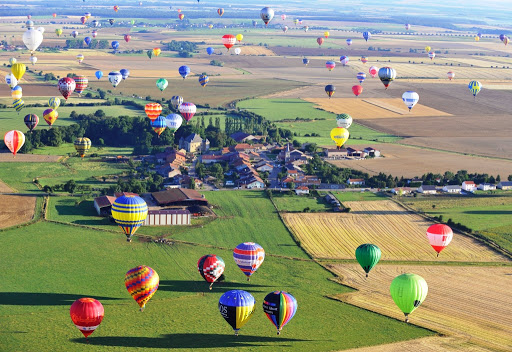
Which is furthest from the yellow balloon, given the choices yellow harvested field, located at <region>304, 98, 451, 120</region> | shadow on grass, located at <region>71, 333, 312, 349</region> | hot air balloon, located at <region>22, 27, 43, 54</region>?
shadow on grass, located at <region>71, 333, 312, 349</region>

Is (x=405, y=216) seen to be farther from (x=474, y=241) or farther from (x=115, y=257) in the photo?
(x=115, y=257)

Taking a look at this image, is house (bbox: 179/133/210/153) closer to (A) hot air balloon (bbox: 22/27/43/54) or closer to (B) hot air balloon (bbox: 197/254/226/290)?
(A) hot air balloon (bbox: 22/27/43/54)

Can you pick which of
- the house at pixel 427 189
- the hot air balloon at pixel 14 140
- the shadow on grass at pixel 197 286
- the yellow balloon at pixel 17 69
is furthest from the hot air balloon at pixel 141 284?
the yellow balloon at pixel 17 69

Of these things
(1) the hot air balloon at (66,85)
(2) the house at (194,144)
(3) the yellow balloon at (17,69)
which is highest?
(3) the yellow balloon at (17,69)

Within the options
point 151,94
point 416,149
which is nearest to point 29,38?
point 151,94

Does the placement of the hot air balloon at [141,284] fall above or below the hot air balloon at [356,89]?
above

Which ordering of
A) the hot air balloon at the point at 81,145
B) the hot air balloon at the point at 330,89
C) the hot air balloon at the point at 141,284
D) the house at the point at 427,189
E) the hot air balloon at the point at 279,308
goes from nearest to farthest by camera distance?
the hot air balloon at the point at 279,308
the hot air balloon at the point at 141,284
the house at the point at 427,189
the hot air balloon at the point at 81,145
the hot air balloon at the point at 330,89

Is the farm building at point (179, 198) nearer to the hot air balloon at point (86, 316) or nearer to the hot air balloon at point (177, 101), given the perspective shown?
the hot air balloon at point (86, 316)

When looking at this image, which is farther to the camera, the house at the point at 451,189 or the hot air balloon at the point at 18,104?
the hot air balloon at the point at 18,104
